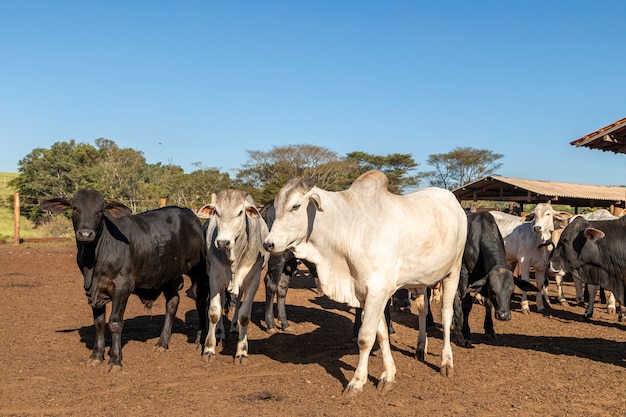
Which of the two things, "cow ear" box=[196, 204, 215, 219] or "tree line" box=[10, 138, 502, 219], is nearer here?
"cow ear" box=[196, 204, 215, 219]

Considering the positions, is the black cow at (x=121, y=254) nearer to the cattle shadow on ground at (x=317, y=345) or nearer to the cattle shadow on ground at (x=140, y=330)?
the cattle shadow on ground at (x=140, y=330)

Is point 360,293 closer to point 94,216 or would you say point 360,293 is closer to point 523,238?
point 94,216

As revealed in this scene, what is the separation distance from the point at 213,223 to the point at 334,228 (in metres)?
2.52

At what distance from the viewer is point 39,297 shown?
1071cm

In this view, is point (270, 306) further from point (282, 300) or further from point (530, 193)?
point (530, 193)

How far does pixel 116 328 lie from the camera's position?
6.31m

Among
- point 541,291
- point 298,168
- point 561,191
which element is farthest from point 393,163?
point 541,291

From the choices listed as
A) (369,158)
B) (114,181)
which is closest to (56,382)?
(114,181)

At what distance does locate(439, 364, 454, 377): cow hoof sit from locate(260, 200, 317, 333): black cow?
8.79 ft

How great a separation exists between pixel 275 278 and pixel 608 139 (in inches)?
336

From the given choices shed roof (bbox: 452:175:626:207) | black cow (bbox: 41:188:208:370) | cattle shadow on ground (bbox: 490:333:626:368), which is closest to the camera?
black cow (bbox: 41:188:208:370)

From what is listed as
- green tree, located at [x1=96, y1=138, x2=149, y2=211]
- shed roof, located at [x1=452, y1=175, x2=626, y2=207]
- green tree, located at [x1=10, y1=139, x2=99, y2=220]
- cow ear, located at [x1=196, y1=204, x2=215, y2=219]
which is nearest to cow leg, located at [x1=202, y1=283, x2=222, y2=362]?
cow ear, located at [x1=196, y1=204, x2=215, y2=219]

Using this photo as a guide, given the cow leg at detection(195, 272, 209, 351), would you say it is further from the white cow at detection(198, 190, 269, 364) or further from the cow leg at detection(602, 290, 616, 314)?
the cow leg at detection(602, 290, 616, 314)

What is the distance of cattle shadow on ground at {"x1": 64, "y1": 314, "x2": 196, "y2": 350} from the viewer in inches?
304
